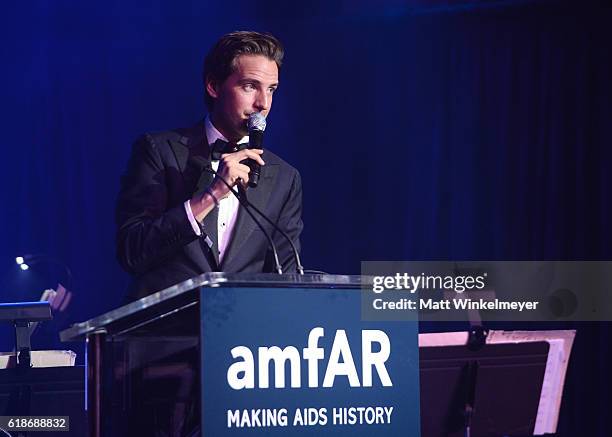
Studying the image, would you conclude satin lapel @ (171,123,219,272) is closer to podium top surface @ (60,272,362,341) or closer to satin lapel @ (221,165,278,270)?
satin lapel @ (221,165,278,270)

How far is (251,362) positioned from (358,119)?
13.5 ft

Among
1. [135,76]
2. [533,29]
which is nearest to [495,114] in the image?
[533,29]

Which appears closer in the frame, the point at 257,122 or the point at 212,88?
the point at 257,122

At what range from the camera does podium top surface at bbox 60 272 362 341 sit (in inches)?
72.9

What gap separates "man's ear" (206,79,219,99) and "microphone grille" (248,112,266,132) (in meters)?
0.31

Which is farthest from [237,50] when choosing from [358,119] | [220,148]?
[358,119]

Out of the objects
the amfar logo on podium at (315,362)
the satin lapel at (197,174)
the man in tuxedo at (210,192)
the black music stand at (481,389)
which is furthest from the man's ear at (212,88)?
the amfar logo on podium at (315,362)

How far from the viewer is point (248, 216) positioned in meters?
2.78

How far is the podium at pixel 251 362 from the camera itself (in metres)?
1.87

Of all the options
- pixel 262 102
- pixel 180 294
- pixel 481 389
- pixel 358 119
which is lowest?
pixel 481 389

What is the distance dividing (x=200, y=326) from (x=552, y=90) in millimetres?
4492

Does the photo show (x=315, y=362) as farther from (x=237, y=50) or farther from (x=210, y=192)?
(x=237, y=50)

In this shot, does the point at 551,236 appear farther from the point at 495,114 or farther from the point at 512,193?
the point at 495,114
